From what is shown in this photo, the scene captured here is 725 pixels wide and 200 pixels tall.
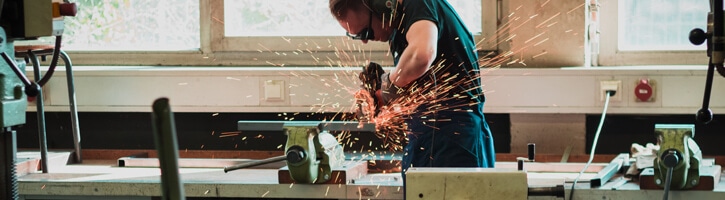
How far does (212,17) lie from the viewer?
4.02 meters

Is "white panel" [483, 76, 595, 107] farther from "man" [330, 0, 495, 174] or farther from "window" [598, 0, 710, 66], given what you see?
"man" [330, 0, 495, 174]

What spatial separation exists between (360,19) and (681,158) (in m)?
1.03

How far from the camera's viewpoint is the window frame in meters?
3.97

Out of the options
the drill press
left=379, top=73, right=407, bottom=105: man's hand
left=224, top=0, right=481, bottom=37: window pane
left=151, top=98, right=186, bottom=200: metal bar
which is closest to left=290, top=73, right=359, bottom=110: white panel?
left=224, top=0, right=481, bottom=37: window pane

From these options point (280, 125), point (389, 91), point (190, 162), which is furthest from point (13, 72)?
point (190, 162)

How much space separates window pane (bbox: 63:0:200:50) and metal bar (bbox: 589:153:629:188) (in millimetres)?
1836

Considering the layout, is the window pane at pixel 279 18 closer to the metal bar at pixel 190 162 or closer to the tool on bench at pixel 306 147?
the metal bar at pixel 190 162

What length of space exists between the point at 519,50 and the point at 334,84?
0.74 metres

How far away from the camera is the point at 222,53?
408 cm

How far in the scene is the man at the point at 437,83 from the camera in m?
2.77

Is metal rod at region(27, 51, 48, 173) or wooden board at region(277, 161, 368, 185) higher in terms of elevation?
metal rod at region(27, 51, 48, 173)

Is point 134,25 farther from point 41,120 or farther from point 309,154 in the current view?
point 309,154

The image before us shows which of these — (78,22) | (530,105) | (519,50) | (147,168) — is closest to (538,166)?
(530,105)

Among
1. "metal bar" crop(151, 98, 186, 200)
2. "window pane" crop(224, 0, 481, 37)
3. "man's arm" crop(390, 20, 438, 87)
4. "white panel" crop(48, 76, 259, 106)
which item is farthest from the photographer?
"window pane" crop(224, 0, 481, 37)
